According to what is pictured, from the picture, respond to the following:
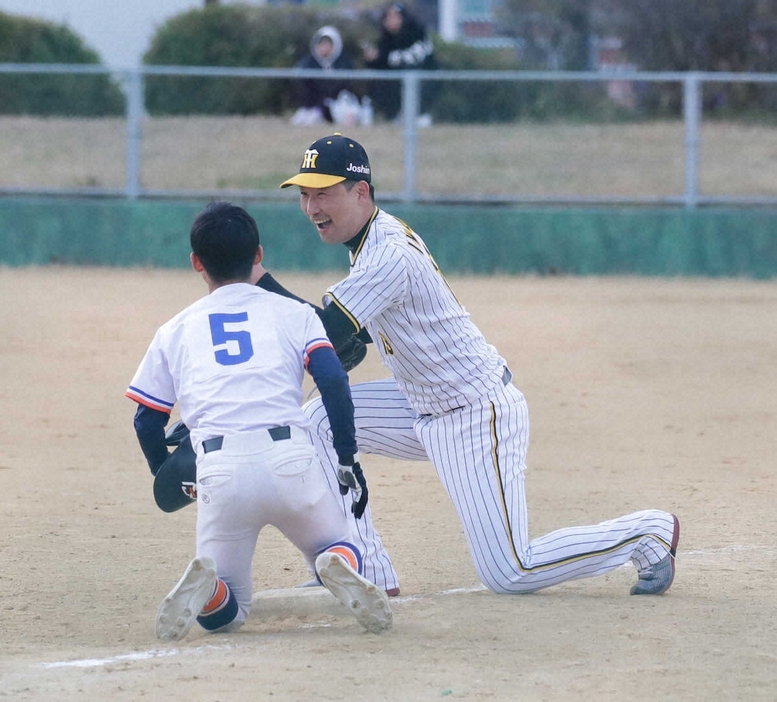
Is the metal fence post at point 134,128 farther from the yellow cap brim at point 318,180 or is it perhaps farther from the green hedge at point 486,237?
the yellow cap brim at point 318,180

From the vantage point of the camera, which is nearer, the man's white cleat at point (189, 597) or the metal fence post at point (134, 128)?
the man's white cleat at point (189, 597)

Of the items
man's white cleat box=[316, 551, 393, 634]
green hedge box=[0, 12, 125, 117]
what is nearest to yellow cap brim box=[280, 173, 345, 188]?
man's white cleat box=[316, 551, 393, 634]

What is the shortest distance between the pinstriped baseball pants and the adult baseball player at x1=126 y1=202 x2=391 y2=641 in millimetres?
446

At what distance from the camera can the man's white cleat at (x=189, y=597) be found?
141 inches

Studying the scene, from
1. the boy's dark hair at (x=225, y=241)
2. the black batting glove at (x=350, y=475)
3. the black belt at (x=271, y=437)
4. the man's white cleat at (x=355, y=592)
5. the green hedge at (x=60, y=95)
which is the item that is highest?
the green hedge at (x=60, y=95)

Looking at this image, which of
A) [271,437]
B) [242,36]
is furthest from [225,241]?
[242,36]

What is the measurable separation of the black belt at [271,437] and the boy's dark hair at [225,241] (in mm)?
500

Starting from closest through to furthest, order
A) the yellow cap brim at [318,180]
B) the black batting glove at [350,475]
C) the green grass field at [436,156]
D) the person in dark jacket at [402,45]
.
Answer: the black batting glove at [350,475], the yellow cap brim at [318,180], the green grass field at [436,156], the person in dark jacket at [402,45]

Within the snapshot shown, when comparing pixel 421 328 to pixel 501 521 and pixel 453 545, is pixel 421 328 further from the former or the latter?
pixel 453 545

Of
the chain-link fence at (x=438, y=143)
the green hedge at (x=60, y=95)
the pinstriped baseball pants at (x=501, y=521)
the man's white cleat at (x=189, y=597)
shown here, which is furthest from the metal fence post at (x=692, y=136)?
the man's white cleat at (x=189, y=597)

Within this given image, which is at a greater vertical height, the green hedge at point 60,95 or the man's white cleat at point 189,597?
the green hedge at point 60,95

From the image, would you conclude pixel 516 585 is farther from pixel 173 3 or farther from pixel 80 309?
pixel 173 3

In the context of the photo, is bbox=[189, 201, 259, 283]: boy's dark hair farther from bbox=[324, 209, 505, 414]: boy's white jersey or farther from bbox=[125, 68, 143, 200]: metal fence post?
bbox=[125, 68, 143, 200]: metal fence post

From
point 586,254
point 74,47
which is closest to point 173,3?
point 74,47
